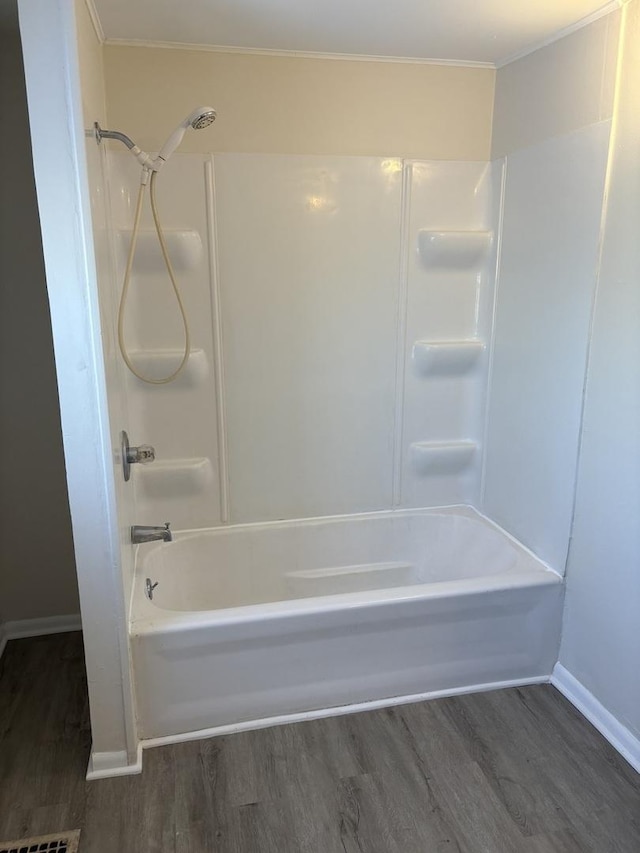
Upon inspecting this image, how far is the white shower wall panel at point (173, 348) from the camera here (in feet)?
7.76

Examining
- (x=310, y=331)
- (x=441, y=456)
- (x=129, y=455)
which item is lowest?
(x=441, y=456)

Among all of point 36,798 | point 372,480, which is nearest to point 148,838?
point 36,798

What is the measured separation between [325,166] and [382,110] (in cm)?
31

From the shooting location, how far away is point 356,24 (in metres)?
2.09

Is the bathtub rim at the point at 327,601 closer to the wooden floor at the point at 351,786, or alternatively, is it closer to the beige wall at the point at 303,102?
the wooden floor at the point at 351,786

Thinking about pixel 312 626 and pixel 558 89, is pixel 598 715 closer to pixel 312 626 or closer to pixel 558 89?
pixel 312 626

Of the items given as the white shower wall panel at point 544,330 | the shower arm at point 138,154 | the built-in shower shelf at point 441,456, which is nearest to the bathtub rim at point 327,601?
the white shower wall panel at point 544,330

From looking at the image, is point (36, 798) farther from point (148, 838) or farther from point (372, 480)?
point (372, 480)

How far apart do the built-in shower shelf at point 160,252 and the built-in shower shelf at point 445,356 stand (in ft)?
3.25

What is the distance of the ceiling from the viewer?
6.34ft

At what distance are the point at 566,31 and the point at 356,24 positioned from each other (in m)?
0.70

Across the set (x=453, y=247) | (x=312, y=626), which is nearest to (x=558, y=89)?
(x=453, y=247)

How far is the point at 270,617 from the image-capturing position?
6.77ft

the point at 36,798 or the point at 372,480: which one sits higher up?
the point at 372,480
